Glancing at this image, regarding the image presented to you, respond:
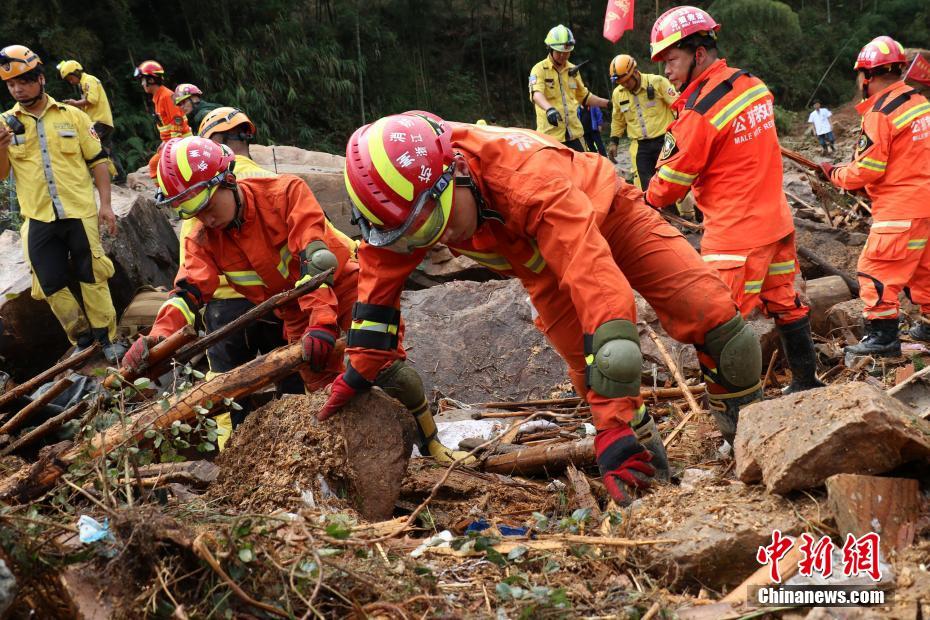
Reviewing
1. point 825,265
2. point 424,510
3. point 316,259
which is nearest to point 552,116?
point 825,265

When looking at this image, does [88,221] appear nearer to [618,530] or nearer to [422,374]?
[422,374]

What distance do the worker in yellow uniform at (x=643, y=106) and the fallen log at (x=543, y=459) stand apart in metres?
6.43

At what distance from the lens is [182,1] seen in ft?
55.5

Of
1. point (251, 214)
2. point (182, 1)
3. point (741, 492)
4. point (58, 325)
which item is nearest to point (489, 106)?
point (182, 1)

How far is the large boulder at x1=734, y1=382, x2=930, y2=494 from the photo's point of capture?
8.41 feet

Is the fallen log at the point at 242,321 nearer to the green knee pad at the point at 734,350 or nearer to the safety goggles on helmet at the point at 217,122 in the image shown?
the green knee pad at the point at 734,350

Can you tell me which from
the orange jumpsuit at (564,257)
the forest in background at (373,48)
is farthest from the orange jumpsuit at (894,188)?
the forest in background at (373,48)

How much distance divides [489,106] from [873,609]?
2125 centimetres

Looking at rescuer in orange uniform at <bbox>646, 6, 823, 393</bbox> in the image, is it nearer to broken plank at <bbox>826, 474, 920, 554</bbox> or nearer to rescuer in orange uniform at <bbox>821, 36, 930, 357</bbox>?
rescuer in orange uniform at <bbox>821, 36, 930, 357</bbox>

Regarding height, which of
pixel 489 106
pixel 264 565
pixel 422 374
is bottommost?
pixel 489 106

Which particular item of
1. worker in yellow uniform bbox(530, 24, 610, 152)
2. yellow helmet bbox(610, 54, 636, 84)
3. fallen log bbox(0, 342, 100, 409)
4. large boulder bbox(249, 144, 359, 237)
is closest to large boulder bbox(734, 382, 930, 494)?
fallen log bbox(0, 342, 100, 409)

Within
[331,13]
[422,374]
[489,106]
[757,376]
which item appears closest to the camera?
[757,376]

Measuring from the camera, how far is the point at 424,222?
3115 millimetres

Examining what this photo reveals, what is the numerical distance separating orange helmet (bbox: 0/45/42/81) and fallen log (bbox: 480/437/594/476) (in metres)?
5.05
